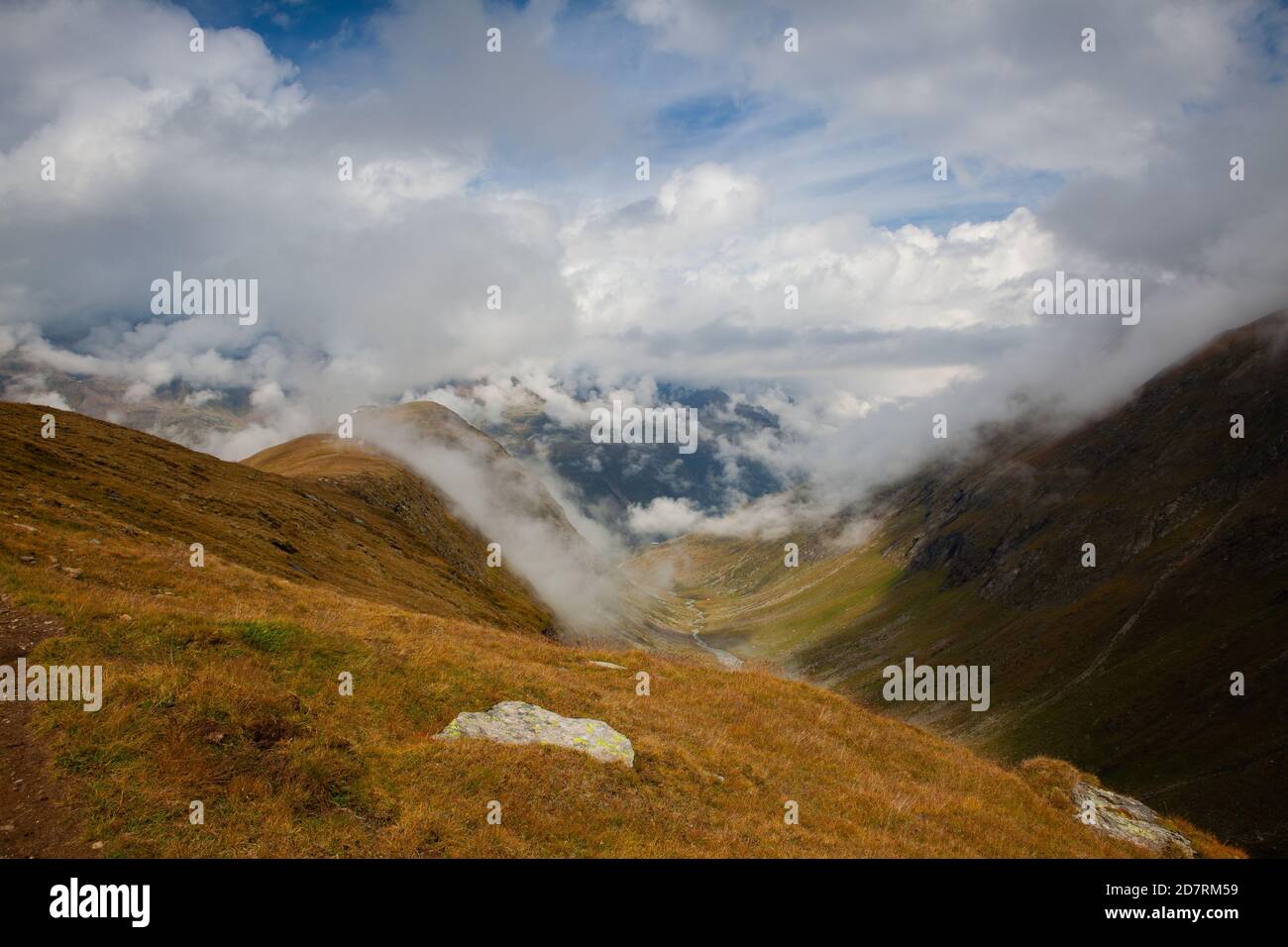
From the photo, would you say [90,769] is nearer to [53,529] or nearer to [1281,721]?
[53,529]

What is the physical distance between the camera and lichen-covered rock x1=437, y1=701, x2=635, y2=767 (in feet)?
58.9

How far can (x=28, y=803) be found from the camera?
1191cm

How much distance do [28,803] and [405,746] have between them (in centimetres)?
679

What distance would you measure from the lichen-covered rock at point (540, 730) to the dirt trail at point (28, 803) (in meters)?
7.48

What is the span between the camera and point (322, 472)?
118 metres

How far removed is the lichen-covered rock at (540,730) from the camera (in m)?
18.0

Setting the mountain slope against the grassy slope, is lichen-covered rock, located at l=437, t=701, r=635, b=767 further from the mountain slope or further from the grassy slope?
the mountain slope

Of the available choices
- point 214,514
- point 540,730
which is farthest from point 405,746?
point 214,514

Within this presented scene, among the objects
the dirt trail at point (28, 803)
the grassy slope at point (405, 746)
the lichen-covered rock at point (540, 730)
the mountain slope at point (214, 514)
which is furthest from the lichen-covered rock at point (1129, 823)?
the mountain slope at point (214, 514)

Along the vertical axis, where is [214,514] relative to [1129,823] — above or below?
above

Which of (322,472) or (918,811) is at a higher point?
(322,472)

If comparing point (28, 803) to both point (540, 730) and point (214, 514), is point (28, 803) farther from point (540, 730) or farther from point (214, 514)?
point (214, 514)
